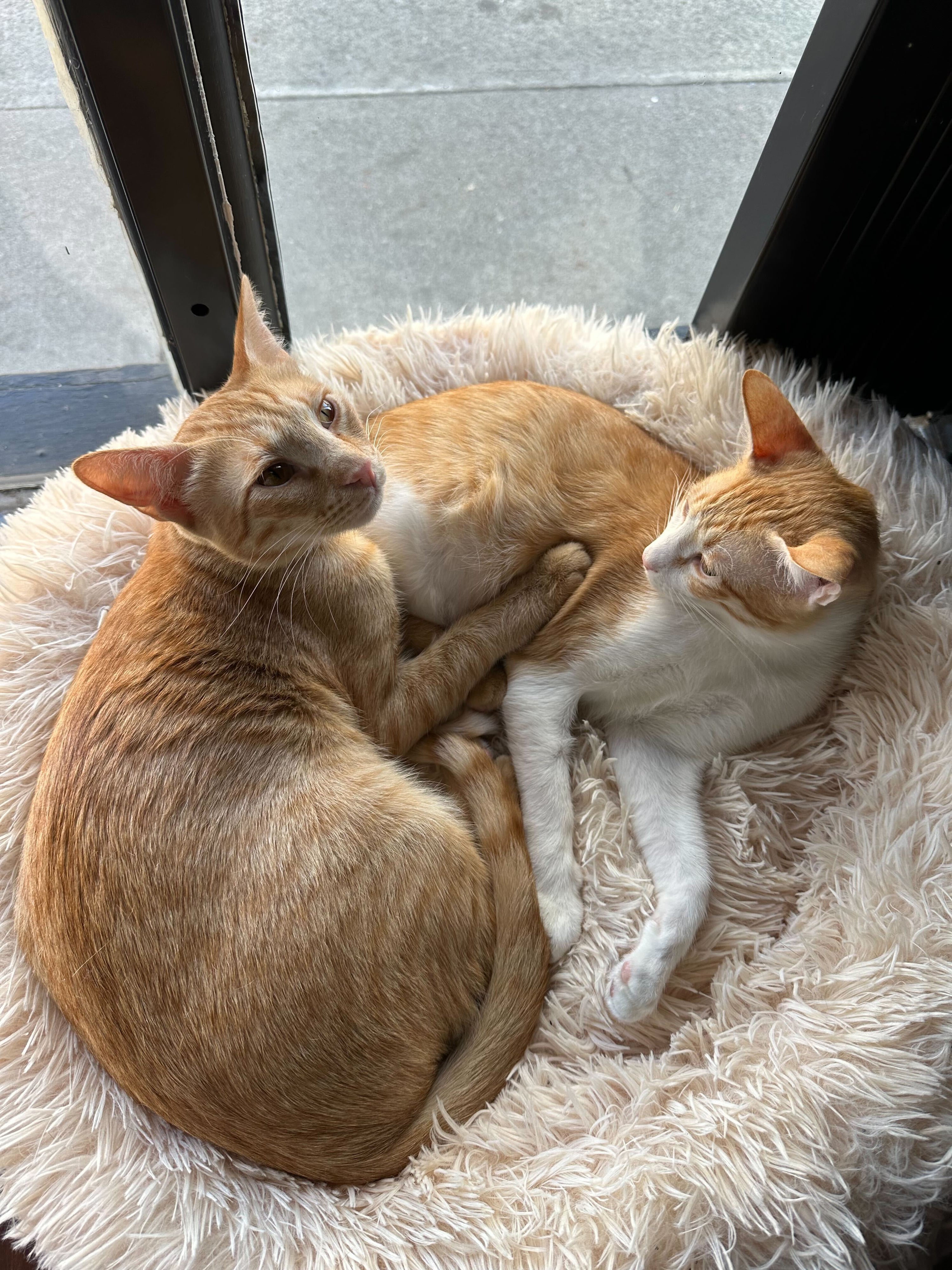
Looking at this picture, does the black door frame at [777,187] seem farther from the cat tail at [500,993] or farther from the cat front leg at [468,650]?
the cat tail at [500,993]

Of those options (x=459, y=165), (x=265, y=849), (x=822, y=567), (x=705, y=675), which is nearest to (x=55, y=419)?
(x=459, y=165)

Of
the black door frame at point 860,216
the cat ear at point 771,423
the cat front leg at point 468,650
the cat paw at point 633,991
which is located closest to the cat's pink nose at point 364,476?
the cat front leg at point 468,650

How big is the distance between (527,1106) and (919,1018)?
0.47 m

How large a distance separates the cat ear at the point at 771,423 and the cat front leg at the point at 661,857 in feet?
1.50

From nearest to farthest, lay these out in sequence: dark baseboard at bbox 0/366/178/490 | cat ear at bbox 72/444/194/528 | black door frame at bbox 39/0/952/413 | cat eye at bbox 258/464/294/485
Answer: cat ear at bbox 72/444/194/528
cat eye at bbox 258/464/294/485
black door frame at bbox 39/0/952/413
dark baseboard at bbox 0/366/178/490

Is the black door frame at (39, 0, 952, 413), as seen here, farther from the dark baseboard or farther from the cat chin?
the cat chin

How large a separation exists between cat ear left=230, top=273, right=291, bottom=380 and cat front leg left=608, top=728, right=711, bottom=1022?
74 cm

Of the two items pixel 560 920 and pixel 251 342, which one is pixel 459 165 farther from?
pixel 560 920

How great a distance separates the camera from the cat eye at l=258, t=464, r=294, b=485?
1.03 metres

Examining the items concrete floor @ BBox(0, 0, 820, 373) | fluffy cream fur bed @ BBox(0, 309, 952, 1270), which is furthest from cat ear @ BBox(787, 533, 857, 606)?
concrete floor @ BBox(0, 0, 820, 373)

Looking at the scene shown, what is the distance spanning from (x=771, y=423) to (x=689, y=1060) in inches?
33.3

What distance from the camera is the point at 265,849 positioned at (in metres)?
1.00

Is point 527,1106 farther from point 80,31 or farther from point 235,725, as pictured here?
point 80,31

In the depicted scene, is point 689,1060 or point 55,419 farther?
point 55,419
